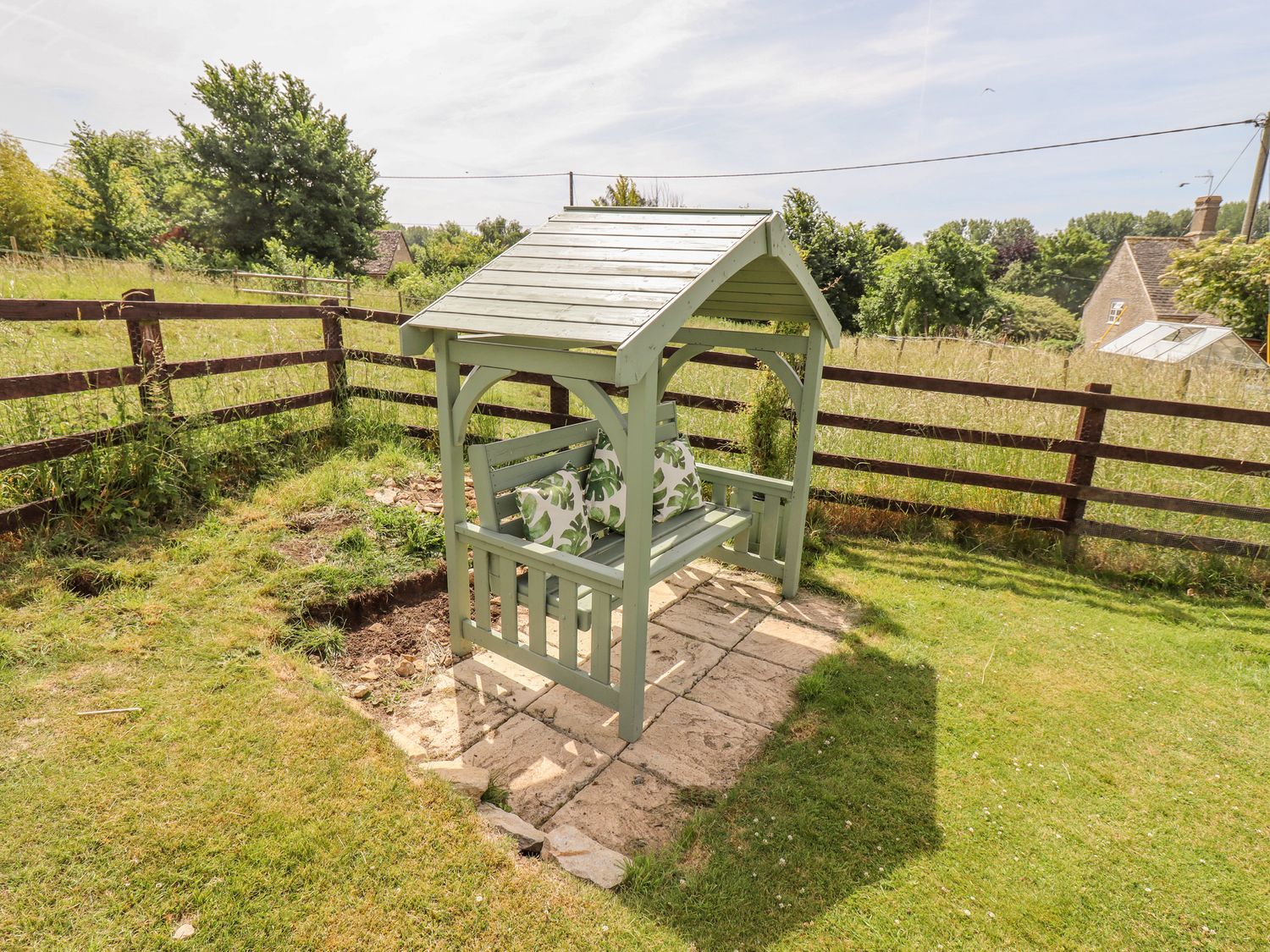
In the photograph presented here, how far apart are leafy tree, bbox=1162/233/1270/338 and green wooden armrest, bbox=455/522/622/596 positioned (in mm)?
19173

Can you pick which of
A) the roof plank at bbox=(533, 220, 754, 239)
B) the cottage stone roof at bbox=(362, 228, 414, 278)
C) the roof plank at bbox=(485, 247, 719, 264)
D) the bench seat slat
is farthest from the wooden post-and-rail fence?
the cottage stone roof at bbox=(362, 228, 414, 278)

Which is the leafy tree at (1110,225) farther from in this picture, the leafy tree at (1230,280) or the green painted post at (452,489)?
the green painted post at (452,489)

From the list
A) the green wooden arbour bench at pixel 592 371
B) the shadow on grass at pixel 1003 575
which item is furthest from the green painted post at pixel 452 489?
the shadow on grass at pixel 1003 575

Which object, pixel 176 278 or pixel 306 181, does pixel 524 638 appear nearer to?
pixel 176 278

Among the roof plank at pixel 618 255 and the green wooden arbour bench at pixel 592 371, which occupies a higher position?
the roof plank at pixel 618 255

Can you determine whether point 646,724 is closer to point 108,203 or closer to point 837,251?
point 837,251

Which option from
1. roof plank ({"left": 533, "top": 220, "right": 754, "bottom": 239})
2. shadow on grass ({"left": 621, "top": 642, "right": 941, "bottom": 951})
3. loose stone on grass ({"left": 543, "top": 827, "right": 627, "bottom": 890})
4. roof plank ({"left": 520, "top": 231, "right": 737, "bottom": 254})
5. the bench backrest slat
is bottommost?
shadow on grass ({"left": 621, "top": 642, "right": 941, "bottom": 951})

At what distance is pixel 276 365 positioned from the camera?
204 inches

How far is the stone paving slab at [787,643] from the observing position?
11.4 ft

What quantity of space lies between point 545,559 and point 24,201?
2790 cm

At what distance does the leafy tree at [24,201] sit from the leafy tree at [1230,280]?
3488 centimetres

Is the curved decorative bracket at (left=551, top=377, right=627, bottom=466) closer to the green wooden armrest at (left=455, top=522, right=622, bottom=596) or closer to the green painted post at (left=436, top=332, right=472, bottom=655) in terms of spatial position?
the green wooden armrest at (left=455, top=522, right=622, bottom=596)

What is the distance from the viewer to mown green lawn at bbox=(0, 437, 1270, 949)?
1898 millimetres

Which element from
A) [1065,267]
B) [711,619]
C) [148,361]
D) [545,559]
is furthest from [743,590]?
[1065,267]
